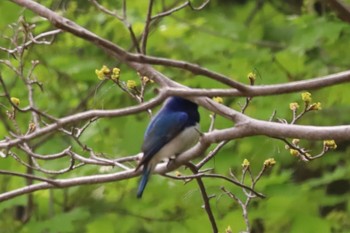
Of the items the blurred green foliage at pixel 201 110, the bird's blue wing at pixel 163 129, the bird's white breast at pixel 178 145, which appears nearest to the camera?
the bird's white breast at pixel 178 145

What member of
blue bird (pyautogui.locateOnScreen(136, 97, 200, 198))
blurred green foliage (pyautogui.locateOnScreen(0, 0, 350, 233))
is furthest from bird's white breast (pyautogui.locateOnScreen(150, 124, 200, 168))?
blurred green foliage (pyautogui.locateOnScreen(0, 0, 350, 233))

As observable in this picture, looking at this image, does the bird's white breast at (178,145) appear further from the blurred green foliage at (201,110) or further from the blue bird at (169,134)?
the blurred green foliage at (201,110)

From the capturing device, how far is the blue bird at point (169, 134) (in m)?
4.16

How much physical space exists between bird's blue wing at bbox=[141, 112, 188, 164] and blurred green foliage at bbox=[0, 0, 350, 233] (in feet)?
3.39

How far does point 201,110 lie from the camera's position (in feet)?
19.5

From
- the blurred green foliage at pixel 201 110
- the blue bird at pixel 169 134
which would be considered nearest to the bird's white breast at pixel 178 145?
the blue bird at pixel 169 134

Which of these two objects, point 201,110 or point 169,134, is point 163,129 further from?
point 201,110

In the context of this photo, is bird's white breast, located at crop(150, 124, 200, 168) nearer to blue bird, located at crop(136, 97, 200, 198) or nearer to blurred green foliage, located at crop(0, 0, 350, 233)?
blue bird, located at crop(136, 97, 200, 198)

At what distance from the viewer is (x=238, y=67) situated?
663 cm

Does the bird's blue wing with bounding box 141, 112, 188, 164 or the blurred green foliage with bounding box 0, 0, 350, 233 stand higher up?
the bird's blue wing with bounding box 141, 112, 188, 164

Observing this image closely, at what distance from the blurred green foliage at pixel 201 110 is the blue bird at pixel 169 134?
3.32ft

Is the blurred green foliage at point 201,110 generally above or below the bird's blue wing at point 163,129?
below

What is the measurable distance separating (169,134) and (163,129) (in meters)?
0.06

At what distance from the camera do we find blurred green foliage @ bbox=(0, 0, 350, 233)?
5965mm
